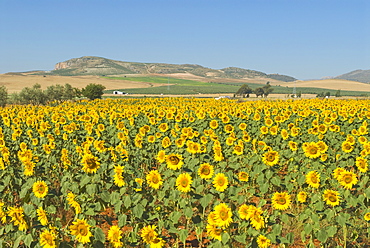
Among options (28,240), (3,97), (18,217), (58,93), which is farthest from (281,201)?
(58,93)

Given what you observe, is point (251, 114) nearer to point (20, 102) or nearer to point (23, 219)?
point (23, 219)

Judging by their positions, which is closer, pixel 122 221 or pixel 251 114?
pixel 122 221

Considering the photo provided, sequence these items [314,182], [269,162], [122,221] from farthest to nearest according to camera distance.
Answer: [269,162] < [314,182] < [122,221]

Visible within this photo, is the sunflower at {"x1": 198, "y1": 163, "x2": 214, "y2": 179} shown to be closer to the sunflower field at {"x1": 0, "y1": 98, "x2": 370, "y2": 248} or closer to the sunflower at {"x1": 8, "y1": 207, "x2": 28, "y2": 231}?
the sunflower field at {"x1": 0, "y1": 98, "x2": 370, "y2": 248}

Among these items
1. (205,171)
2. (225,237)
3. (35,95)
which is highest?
(35,95)

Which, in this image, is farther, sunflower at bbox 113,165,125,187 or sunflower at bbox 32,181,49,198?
sunflower at bbox 113,165,125,187

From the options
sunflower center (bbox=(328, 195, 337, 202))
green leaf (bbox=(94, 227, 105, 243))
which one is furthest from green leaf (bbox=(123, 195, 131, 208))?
sunflower center (bbox=(328, 195, 337, 202))

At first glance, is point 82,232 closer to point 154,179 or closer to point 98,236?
point 98,236

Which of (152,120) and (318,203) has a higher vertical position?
(152,120)

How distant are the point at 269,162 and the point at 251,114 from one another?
11.4 metres

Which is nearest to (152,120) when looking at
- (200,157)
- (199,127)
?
(199,127)

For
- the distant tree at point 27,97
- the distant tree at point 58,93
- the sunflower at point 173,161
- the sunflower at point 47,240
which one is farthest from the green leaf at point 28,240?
the distant tree at point 58,93

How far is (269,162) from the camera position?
23.6 feet

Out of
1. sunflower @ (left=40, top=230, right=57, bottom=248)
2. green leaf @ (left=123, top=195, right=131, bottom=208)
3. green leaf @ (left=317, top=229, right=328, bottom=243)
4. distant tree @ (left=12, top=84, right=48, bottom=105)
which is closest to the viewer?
sunflower @ (left=40, top=230, right=57, bottom=248)
